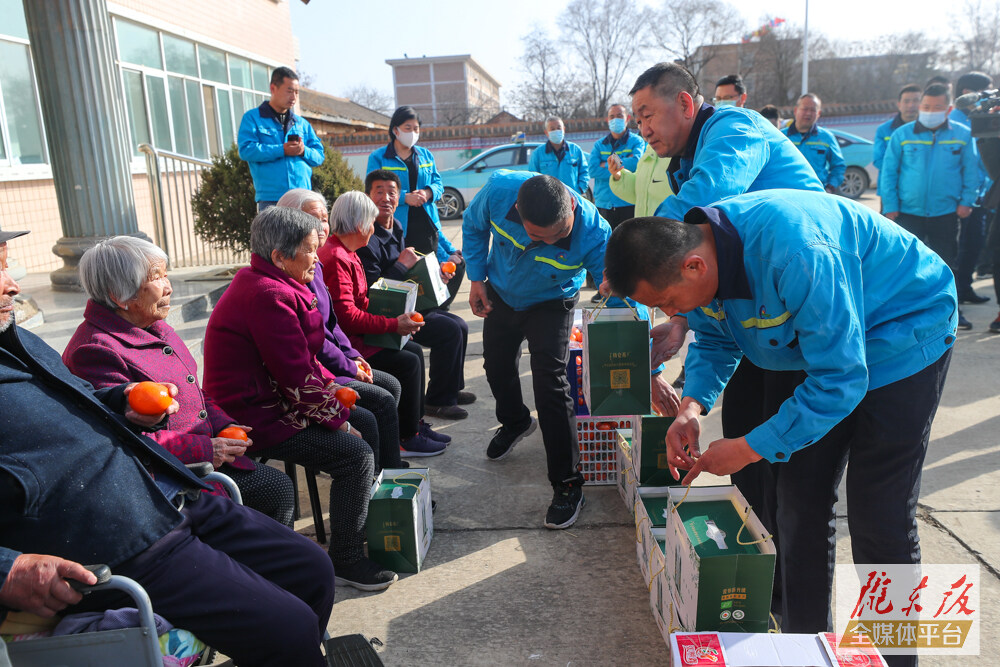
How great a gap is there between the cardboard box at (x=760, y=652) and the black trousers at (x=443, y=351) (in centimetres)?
291

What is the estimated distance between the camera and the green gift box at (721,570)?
6.68 feet

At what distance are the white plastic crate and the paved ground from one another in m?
0.08

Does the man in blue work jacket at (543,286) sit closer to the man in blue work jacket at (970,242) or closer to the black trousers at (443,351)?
the black trousers at (443,351)

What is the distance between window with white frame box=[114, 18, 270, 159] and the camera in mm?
10211

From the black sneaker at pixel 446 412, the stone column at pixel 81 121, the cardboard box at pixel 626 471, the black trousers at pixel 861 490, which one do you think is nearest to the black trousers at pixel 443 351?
the black sneaker at pixel 446 412

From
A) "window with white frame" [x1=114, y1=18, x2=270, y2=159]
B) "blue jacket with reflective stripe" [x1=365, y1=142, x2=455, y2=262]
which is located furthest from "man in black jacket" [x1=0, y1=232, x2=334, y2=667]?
"window with white frame" [x1=114, y1=18, x2=270, y2=159]

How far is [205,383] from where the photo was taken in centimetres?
282

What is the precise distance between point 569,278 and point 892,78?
46.3m

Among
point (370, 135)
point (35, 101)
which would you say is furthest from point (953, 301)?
Answer: point (370, 135)

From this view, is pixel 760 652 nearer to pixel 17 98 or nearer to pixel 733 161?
pixel 733 161

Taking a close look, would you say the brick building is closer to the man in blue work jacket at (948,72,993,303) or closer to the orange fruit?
the man in blue work jacket at (948,72,993,303)

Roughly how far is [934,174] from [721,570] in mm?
5673

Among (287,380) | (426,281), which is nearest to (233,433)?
(287,380)

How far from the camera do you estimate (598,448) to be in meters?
3.72
